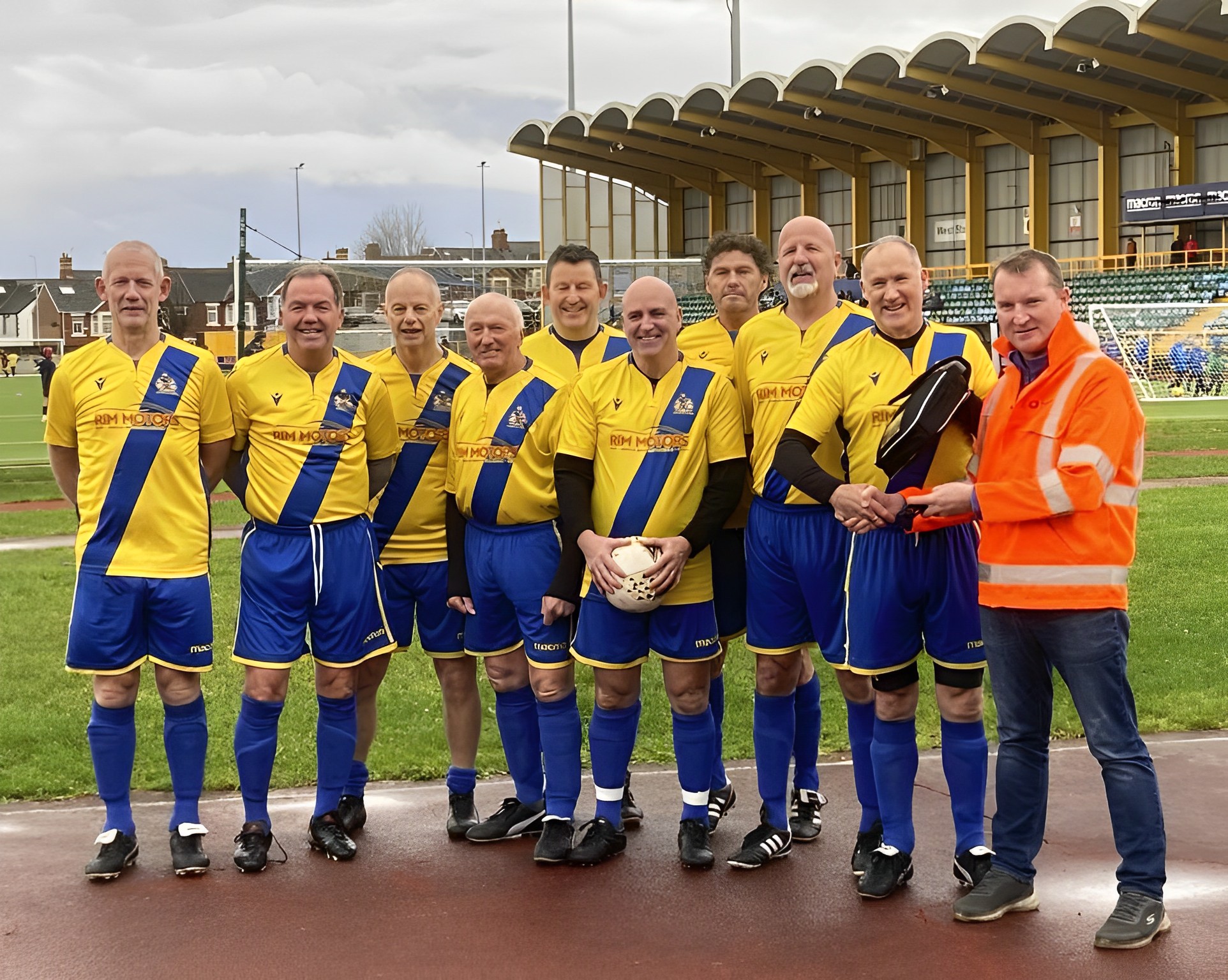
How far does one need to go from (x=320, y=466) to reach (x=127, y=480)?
68 centimetres

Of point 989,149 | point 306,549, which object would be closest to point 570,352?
point 306,549

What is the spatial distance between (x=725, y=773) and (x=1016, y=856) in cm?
160

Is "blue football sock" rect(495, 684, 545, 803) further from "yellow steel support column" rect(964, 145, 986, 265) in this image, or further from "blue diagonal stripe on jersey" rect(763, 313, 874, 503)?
"yellow steel support column" rect(964, 145, 986, 265)

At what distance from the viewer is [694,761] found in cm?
495

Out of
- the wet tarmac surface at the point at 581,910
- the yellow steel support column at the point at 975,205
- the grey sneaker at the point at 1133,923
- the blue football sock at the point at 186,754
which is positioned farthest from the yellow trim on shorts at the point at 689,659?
the yellow steel support column at the point at 975,205

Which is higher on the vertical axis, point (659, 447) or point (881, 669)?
point (659, 447)

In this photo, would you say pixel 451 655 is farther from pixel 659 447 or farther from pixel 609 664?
pixel 659 447

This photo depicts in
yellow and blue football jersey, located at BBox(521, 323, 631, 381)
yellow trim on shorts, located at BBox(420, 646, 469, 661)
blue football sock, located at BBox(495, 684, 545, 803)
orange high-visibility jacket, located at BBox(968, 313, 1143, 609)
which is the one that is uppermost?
yellow and blue football jersey, located at BBox(521, 323, 631, 381)

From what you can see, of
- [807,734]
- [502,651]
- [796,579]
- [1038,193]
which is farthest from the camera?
[1038,193]

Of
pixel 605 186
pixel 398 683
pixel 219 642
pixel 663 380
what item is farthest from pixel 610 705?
pixel 605 186

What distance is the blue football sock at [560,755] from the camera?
507 cm

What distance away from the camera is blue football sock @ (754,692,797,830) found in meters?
4.99

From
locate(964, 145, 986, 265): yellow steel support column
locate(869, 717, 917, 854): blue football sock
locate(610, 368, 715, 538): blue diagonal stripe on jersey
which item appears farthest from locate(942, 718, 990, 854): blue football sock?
locate(964, 145, 986, 265): yellow steel support column

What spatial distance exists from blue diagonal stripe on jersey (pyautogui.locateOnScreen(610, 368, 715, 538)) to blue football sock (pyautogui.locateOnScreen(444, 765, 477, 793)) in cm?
125
